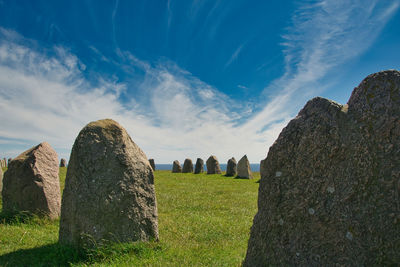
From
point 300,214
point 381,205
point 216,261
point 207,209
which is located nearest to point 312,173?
point 300,214

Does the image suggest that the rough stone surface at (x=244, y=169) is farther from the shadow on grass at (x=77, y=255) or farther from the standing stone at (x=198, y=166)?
the shadow on grass at (x=77, y=255)

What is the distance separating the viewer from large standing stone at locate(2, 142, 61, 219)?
24.4 ft

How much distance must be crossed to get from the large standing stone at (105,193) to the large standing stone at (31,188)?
2582 mm

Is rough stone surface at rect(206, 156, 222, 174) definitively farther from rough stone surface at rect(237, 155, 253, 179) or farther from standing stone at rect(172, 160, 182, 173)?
standing stone at rect(172, 160, 182, 173)

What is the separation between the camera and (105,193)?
514 centimetres

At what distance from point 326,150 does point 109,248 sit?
13.4ft

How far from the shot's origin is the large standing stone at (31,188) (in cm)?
744

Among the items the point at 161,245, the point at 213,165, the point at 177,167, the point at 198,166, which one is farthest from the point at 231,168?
the point at 161,245

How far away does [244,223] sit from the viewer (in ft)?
25.8

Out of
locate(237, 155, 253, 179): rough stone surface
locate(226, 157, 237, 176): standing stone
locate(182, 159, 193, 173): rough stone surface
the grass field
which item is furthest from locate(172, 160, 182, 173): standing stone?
the grass field

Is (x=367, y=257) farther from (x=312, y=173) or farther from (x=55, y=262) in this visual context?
(x=55, y=262)

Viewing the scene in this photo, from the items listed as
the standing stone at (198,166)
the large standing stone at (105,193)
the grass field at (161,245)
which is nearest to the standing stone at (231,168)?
the standing stone at (198,166)

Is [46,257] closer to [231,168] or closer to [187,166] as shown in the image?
[231,168]

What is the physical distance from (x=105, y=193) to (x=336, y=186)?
3.94 metres
